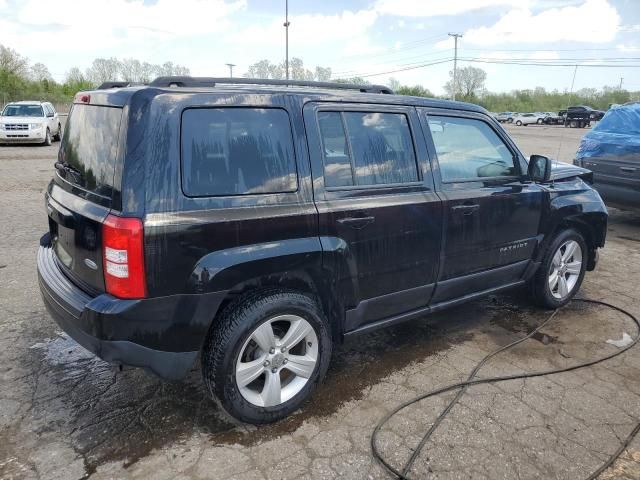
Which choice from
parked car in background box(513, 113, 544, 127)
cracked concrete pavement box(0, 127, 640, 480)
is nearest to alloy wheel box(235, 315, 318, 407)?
Result: cracked concrete pavement box(0, 127, 640, 480)

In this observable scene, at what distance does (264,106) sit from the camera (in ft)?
8.91

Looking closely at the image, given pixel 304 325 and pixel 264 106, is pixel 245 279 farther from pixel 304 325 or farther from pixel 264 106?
pixel 264 106

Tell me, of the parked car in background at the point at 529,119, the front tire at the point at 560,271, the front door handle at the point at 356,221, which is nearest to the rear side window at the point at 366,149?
the front door handle at the point at 356,221

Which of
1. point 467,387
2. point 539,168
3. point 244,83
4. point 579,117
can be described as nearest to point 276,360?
point 467,387

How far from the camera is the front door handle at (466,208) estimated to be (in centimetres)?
348

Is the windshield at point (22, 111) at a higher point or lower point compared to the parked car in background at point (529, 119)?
lower

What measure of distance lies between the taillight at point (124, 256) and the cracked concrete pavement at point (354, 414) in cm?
88

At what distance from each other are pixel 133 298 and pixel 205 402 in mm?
→ 986

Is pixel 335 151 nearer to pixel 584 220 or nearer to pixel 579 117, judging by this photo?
pixel 584 220

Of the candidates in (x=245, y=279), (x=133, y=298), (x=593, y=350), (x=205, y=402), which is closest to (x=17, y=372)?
(x=205, y=402)

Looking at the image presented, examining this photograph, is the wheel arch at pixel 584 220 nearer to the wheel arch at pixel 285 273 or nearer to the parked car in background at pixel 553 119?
the wheel arch at pixel 285 273

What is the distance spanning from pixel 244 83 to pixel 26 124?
18.1 m

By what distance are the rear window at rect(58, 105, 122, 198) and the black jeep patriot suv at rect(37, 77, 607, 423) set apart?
15 millimetres

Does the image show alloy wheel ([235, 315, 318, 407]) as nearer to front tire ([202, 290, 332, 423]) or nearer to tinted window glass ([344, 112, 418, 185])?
front tire ([202, 290, 332, 423])
